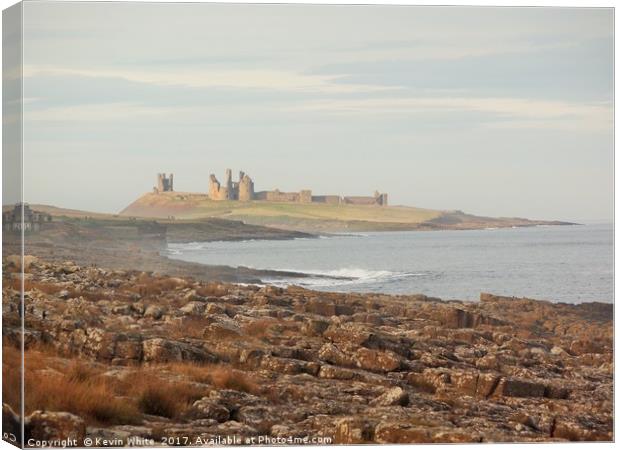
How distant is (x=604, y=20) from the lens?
2117 cm

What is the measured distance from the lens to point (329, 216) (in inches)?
832

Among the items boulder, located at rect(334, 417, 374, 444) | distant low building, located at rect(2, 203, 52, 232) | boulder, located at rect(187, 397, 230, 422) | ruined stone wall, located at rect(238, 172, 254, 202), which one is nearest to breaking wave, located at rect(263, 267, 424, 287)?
ruined stone wall, located at rect(238, 172, 254, 202)

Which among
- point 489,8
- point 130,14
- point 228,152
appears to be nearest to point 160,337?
point 228,152

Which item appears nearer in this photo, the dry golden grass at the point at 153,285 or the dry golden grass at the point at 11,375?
the dry golden grass at the point at 11,375

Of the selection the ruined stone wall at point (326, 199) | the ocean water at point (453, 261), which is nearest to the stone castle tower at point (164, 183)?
the ocean water at point (453, 261)

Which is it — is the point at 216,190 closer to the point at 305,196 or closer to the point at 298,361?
the point at 305,196

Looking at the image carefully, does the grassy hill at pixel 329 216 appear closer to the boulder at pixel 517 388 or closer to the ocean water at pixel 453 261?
the ocean water at pixel 453 261

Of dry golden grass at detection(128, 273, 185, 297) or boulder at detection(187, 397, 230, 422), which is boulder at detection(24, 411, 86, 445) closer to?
boulder at detection(187, 397, 230, 422)

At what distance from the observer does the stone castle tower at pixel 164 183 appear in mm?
20516

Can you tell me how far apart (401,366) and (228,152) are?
3409mm

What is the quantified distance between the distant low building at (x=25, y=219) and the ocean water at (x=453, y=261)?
1942mm

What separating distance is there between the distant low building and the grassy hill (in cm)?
154

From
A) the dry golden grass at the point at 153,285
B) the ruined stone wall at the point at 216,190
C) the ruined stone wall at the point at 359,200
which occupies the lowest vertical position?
the dry golden grass at the point at 153,285

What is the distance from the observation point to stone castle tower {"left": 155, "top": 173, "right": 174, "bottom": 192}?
20.5 metres
